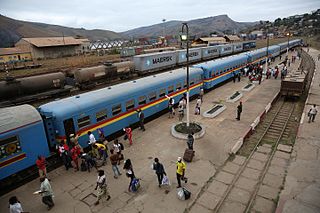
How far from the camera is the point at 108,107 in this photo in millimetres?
14383

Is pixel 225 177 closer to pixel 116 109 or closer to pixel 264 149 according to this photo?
pixel 264 149

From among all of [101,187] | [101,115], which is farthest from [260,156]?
[101,115]

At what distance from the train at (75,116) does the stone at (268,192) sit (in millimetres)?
9429

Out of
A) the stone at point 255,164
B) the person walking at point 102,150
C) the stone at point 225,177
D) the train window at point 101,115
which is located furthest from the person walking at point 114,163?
the stone at point 255,164

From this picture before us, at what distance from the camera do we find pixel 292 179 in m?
10.4

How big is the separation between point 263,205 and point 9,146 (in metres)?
11.4

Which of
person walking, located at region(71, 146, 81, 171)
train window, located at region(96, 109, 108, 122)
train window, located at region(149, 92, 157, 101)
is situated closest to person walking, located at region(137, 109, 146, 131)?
train window, located at region(149, 92, 157, 101)

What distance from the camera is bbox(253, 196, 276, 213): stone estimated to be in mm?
8684

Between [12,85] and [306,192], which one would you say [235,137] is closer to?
[306,192]

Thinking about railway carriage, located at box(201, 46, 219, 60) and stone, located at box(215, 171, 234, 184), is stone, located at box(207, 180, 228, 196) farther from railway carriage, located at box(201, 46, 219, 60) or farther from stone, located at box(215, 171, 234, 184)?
railway carriage, located at box(201, 46, 219, 60)

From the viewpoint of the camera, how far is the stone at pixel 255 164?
11.6 metres

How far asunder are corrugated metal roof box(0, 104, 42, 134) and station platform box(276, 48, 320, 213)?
11.6 meters

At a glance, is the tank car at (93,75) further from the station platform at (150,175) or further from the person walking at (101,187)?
the person walking at (101,187)

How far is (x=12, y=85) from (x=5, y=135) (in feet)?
47.2
